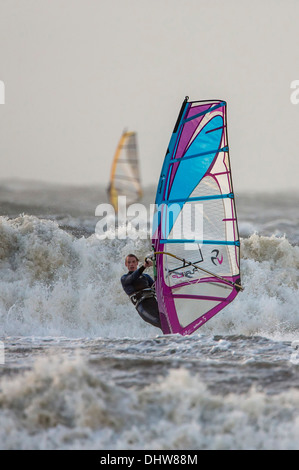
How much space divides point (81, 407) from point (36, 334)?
14.5 ft

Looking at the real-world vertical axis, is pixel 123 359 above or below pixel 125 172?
below

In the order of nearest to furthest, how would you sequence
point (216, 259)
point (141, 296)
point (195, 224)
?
point (141, 296) < point (195, 224) < point (216, 259)

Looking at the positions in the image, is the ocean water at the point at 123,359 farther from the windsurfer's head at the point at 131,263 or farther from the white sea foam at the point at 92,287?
the windsurfer's head at the point at 131,263

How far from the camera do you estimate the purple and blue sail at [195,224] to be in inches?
250

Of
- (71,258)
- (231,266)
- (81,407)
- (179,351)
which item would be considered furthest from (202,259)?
(71,258)

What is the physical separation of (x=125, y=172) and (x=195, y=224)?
3599 mm

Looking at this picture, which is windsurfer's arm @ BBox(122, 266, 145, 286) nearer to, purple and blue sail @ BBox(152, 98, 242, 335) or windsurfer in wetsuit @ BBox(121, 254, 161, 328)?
windsurfer in wetsuit @ BBox(121, 254, 161, 328)

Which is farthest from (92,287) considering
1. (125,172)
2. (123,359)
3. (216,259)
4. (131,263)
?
(123,359)

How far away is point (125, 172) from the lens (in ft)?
32.6

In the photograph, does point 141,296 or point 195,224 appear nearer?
point 141,296

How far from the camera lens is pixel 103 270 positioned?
10.2 metres

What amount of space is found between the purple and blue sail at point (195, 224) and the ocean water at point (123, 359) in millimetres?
422

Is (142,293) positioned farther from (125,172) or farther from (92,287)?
(125,172)
